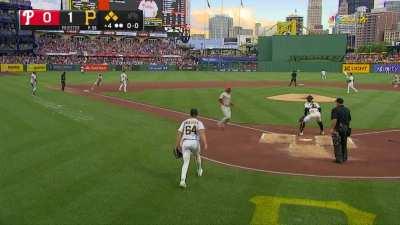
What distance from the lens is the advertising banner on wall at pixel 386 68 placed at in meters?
74.2

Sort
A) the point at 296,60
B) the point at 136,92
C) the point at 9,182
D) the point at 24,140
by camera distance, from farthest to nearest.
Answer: the point at 296,60 → the point at 136,92 → the point at 24,140 → the point at 9,182

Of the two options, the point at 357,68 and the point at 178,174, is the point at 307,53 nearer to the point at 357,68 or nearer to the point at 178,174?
the point at 357,68

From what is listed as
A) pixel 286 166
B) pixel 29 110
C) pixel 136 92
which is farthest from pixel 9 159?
pixel 136 92

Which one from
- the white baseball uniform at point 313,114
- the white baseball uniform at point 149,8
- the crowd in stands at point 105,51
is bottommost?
the white baseball uniform at point 313,114

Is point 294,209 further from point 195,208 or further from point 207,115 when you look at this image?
point 207,115

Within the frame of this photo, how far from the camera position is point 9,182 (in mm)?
11617

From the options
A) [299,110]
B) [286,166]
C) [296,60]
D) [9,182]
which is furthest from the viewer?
[296,60]

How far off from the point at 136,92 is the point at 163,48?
2488 inches

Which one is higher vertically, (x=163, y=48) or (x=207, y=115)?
(x=163, y=48)

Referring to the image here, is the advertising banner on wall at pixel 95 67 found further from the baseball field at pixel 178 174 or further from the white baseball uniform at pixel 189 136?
the white baseball uniform at pixel 189 136

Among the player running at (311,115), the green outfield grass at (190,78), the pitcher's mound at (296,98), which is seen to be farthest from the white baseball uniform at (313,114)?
the green outfield grass at (190,78)
